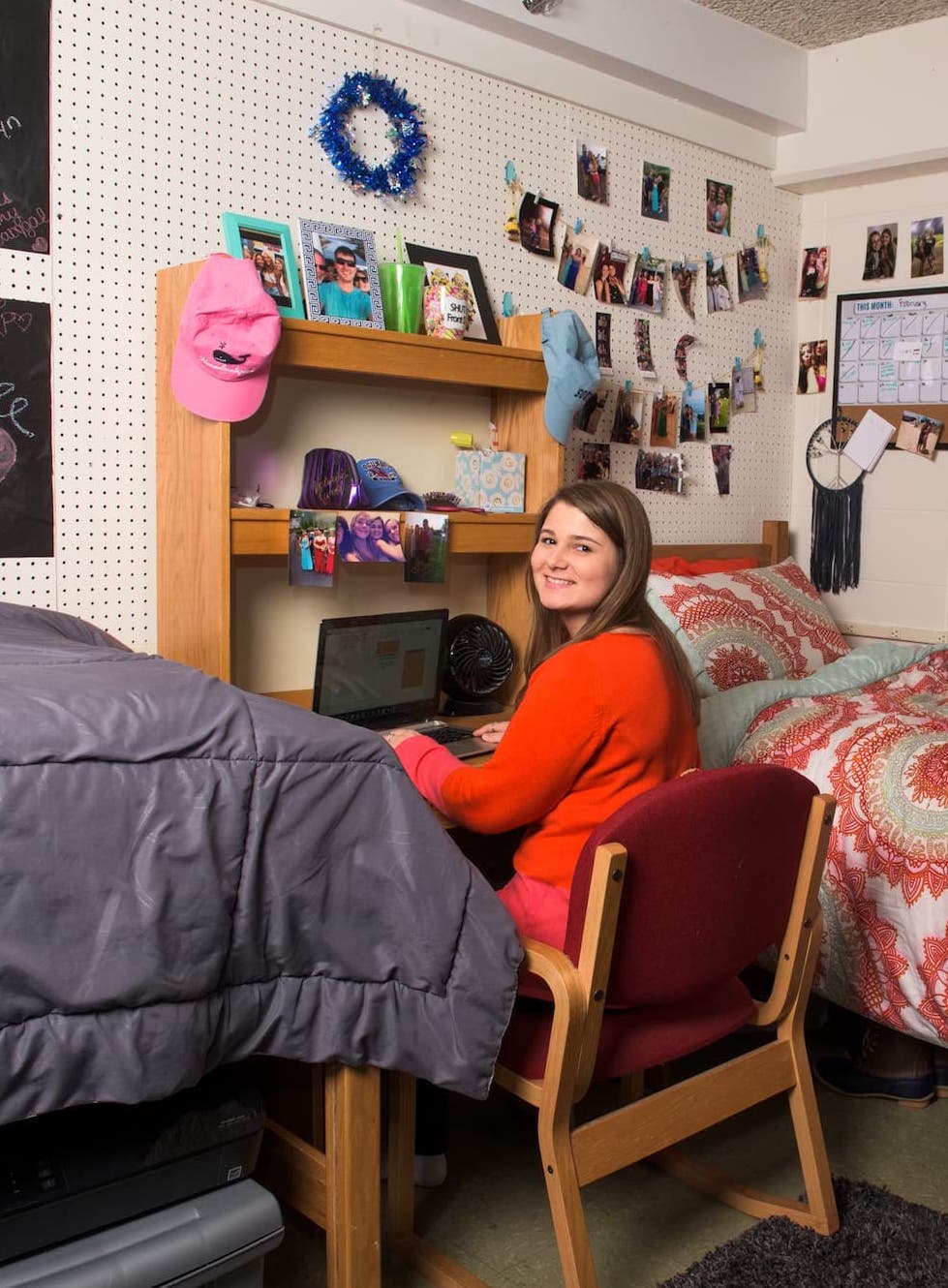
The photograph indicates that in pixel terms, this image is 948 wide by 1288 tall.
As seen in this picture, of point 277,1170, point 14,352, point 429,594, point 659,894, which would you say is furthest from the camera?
point 429,594

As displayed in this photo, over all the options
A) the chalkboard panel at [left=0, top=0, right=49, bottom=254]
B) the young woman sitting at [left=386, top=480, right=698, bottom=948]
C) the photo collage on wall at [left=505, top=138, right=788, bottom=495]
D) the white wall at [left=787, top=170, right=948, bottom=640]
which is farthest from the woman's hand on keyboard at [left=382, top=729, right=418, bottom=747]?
the white wall at [left=787, top=170, right=948, bottom=640]

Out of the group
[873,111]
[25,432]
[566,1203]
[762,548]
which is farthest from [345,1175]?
[873,111]

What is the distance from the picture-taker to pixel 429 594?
115 inches

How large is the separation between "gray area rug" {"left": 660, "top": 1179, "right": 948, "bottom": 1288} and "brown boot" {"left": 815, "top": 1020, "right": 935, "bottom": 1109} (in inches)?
Result: 16.5

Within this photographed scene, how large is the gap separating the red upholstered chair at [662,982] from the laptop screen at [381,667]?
31.5 inches

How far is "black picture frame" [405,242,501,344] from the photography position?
9.11 feet

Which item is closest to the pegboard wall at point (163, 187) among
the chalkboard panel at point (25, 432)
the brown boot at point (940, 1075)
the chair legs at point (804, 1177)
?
the chalkboard panel at point (25, 432)

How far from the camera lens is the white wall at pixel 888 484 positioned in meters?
3.55

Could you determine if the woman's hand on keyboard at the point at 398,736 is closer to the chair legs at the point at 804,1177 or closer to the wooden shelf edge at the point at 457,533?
the wooden shelf edge at the point at 457,533

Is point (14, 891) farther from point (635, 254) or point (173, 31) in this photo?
point (635, 254)

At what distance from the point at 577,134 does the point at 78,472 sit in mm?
1605

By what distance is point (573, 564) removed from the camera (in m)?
2.00

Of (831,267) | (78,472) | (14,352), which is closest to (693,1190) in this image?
(78,472)

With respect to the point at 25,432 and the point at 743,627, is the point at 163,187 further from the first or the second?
the point at 743,627
